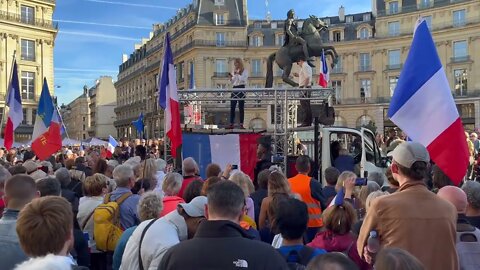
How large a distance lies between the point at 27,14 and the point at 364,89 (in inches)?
1551

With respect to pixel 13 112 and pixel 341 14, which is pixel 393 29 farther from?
pixel 13 112

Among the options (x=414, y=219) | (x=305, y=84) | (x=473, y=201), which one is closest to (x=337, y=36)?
(x=305, y=84)

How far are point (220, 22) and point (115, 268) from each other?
208 ft

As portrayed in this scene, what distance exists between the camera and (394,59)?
60.7 meters

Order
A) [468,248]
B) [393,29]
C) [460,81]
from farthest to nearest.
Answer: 1. [393,29]
2. [460,81]
3. [468,248]

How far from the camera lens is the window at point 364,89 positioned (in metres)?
62.9

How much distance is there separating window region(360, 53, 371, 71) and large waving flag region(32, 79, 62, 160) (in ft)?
179

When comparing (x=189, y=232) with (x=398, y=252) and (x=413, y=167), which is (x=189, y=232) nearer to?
(x=413, y=167)

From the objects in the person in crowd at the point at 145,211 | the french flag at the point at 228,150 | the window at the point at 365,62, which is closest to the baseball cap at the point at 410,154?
the person in crowd at the point at 145,211

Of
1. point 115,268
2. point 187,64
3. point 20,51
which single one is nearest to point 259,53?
point 187,64

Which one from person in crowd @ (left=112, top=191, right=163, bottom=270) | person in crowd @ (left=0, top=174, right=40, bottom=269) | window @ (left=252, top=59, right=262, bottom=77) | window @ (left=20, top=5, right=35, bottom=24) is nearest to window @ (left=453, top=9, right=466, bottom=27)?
window @ (left=252, top=59, right=262, bottom=77)

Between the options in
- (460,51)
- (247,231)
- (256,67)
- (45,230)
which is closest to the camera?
(45,230)

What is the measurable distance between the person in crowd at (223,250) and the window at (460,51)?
5847 centimetres

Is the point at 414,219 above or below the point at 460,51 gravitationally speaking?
below
